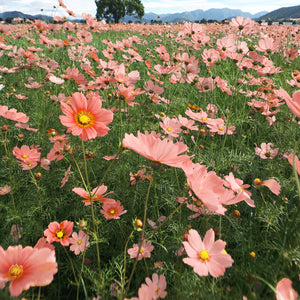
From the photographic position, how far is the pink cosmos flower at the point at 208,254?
0.54 meters

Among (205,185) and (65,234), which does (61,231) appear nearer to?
(65,234)

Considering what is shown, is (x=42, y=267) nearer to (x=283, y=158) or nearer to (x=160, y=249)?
(x=160, y=249)

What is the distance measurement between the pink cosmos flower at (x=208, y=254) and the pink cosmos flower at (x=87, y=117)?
36cm

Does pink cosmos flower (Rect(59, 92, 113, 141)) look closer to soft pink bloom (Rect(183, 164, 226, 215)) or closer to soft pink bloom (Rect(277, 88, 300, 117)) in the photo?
soft pink bloom (Rect(183, 164, 226, 215))

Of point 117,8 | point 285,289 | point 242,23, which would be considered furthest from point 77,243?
point 117,8

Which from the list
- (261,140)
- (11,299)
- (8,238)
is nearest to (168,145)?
(11,299)

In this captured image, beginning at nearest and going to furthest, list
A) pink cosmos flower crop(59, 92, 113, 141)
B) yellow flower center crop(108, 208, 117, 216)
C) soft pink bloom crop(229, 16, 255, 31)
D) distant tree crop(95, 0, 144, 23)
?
pink cosmos flower crop(59, 92, 113, 141) → yellow flower center crop(108, 208, 117, 216) → soft pink bloom crop(229, 16, 255, 31) → distant tree crop(95, 0, 144, 23)

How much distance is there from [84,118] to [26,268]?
0.41m

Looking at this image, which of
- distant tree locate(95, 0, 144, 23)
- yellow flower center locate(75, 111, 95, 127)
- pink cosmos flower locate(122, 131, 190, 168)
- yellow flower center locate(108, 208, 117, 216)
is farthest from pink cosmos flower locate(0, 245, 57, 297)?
distant tree locate(95, 0, 144, 23)

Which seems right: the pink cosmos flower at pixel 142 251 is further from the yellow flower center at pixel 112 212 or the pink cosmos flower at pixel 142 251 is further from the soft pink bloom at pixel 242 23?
the soft pink bloom at pixel 242 23

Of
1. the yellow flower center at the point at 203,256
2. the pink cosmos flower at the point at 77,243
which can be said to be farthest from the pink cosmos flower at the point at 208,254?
the pink cosmos flower at the point at 77,243

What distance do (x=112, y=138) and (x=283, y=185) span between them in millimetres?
976

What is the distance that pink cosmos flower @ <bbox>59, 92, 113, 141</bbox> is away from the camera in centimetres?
69

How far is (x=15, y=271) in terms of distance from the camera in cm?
44
